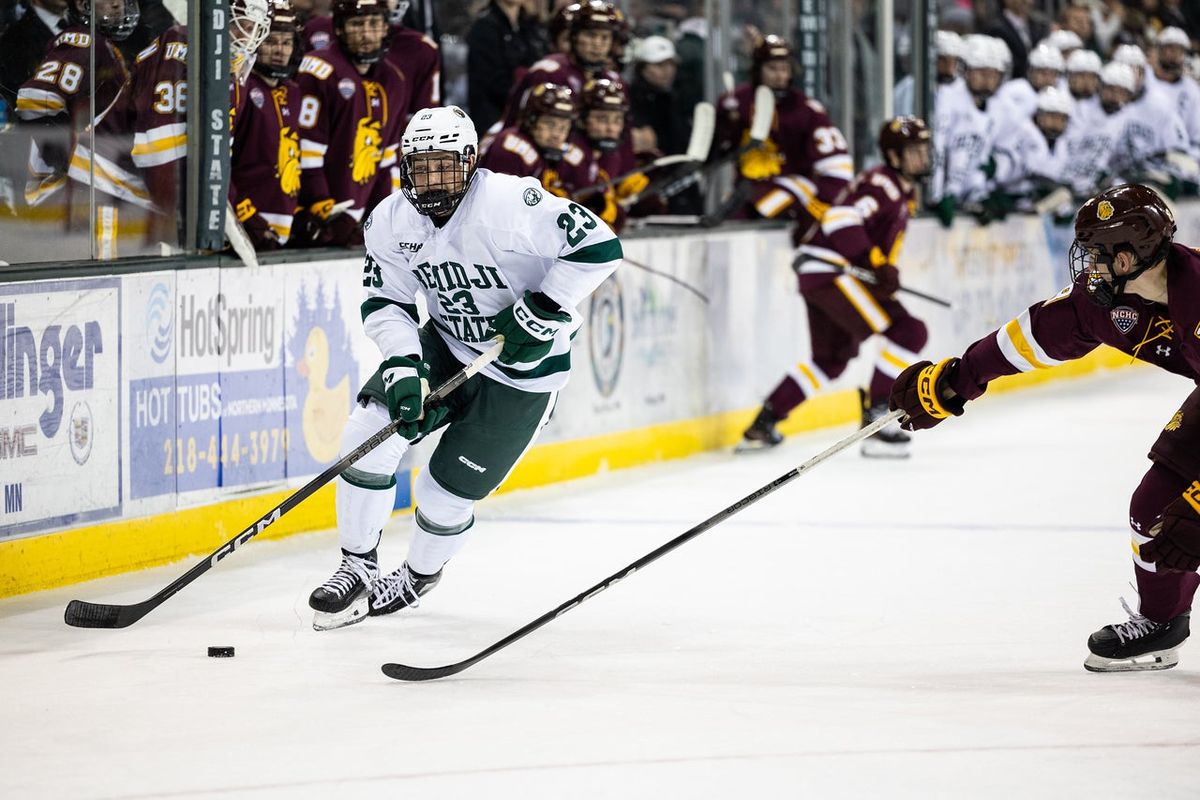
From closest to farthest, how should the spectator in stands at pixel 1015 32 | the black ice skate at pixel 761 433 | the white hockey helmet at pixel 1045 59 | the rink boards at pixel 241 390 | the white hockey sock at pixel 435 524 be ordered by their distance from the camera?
the white hockey sock at pixel 435 524, the rink boards at pixel 241 390, the black ice skate at pixel 761 433, the white hockey helmet at pixel 1045 59, the spectator in stands at pixel 1015 32

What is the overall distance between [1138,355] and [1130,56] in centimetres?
866

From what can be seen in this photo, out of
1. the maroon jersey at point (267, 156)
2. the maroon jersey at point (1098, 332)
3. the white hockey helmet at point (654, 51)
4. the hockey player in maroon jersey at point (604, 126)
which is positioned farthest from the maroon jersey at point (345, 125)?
the maroon jersey at point (1098, 332)

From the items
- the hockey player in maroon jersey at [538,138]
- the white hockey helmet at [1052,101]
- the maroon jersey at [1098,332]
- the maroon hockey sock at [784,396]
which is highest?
the white hockey helmet at [1052,101]

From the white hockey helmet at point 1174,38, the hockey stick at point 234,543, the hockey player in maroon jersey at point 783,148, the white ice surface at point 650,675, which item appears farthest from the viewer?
the white hockey helmet at point 1174,38

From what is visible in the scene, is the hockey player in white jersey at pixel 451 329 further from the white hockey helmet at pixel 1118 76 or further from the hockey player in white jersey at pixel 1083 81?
the white hockey helmet at pixel 1118 76

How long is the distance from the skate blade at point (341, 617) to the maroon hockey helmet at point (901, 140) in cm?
423

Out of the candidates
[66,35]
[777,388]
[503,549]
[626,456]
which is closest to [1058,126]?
[777,388]

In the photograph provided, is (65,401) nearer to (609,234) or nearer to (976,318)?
(609,234)

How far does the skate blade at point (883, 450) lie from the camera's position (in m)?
8.45

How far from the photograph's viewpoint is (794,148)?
29.8ft

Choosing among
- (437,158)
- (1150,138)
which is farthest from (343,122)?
(1150,138)

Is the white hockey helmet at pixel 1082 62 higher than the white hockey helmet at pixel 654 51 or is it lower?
higher

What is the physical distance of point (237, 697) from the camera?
4320mm

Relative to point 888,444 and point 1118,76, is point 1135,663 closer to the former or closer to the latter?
point 888,444
